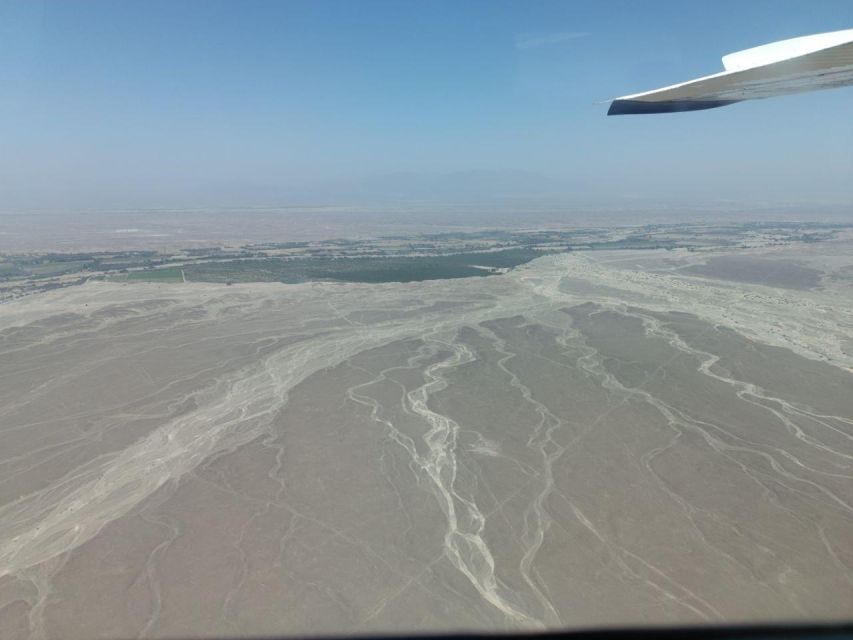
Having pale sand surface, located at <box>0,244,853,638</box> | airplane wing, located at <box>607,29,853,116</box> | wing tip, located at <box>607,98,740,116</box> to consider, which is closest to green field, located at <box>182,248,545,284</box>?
pale sand surface, located at <box>0,244,853,638</box>

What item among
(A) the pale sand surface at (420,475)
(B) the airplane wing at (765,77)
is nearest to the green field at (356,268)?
(A) the pale sand surface at (420,475)

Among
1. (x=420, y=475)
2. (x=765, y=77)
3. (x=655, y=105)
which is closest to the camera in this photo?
(x=765, y=77)

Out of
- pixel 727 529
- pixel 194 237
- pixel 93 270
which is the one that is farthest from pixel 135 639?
pixel 194 237

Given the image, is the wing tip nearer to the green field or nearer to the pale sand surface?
the pale sand surface

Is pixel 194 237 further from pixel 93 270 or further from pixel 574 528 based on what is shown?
pixel 574 528

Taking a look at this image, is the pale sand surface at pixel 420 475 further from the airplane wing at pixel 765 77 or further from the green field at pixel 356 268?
the green field at pixel 356 268

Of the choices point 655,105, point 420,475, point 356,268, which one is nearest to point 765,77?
Result: point 655,105

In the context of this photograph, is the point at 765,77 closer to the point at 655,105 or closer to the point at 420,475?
the point at 655,105
